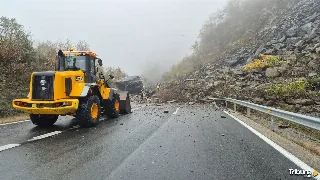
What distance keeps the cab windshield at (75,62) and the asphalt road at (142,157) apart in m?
3.39

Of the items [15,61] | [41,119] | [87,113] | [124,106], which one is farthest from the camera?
[15,61]

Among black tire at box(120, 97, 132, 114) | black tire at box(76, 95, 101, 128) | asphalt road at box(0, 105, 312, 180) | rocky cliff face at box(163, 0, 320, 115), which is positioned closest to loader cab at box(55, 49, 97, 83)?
black tire at box(76, 95, 101, 128)

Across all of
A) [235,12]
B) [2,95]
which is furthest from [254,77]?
[235,12]

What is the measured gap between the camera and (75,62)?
11.2m

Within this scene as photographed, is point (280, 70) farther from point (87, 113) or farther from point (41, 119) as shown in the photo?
point (41, 119)

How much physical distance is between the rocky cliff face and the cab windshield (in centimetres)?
1006

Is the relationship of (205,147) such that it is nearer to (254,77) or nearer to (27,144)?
(27,144)

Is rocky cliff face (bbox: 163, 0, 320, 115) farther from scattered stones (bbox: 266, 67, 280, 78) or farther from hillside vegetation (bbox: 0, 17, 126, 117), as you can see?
hillside vegetation (bbox: 0, 17, 126, 117)

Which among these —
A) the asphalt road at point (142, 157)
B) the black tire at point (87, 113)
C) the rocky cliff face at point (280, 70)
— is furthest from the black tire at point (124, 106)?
the rocky cliff face at point (280, 70)

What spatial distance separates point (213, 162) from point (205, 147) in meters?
1.31

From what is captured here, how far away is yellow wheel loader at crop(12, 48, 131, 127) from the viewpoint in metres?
9.13

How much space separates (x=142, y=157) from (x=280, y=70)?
19399 millimetres

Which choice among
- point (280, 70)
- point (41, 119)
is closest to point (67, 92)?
point (41, 119)

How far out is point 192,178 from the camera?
4285mm
